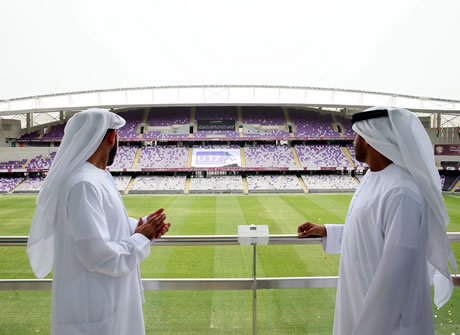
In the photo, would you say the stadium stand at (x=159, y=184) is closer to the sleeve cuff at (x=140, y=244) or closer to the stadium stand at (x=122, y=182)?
the stadium stand at (x=122, y=182)

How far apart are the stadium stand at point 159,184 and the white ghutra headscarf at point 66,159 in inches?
964

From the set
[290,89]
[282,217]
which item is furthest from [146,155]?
[282,217]

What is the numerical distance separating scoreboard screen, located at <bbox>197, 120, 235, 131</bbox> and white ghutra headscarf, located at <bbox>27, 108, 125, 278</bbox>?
33721 mm

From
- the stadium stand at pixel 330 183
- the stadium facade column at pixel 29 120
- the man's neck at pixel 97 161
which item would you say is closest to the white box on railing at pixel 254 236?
the man's neck at pixel 97 161

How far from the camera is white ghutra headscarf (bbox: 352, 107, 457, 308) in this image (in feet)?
4.75

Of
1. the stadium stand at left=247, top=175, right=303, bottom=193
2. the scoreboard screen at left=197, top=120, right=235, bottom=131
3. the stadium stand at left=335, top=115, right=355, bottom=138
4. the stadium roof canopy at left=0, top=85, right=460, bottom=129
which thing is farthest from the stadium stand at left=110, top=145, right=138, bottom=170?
the stadium stand at left=335, top=115, right=355, bottom=138

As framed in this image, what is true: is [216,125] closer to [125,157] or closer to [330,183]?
[125,157]

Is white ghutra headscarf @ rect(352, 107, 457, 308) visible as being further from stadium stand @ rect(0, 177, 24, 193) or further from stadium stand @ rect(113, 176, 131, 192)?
stadium stand @ rect(0, 177, 24, 193)

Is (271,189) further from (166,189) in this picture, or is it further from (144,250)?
(144,250)

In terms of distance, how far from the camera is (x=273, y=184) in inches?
1091

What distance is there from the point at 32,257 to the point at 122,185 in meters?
27.5

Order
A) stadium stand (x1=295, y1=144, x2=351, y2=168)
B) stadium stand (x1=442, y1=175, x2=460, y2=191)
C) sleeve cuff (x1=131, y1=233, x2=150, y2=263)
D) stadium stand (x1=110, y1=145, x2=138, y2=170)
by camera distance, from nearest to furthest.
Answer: sleeve cuff (x1=131, y1=233, x2=150, y2=263), stadium stand (x1=442, y1=175, x2=460, y2=191), stadium stand (x1=110, y1=145, x2=138, y2=170), stadium stand (x1=295, y1=144, x2=351, y2=168)

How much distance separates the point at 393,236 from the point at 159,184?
27436 millimetres

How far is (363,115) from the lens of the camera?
5.52 feet
